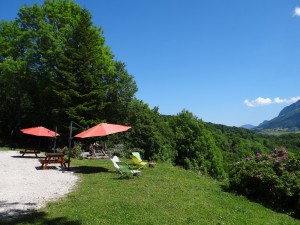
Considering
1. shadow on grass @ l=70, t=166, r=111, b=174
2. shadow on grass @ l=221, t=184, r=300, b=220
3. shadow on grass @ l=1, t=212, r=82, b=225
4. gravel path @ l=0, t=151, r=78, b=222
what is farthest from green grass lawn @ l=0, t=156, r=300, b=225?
shadow on grass @ l=70, t=166, r=111, b=174

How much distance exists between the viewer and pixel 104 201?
413 inches

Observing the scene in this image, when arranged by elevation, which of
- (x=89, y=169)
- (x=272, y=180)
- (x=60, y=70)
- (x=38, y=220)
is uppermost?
(x=60, y=70)

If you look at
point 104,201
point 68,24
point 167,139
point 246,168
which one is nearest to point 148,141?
point 167,139

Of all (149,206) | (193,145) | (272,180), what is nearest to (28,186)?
(149,206)

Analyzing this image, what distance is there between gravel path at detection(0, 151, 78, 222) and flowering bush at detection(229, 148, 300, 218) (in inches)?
300

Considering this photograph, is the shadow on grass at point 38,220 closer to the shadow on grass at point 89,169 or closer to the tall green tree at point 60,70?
the shadow on grass at point 89,169

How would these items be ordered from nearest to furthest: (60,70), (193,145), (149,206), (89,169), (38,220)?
(38,220), (149,206), (89,169), (60,70), (193,145)

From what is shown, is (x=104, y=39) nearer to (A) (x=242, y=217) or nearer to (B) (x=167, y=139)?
(B) (x=167, y=139)

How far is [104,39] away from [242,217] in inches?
1238

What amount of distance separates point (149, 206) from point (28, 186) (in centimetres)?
604

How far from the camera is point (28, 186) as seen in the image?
13203 mm

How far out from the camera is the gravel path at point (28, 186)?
32.7 ft

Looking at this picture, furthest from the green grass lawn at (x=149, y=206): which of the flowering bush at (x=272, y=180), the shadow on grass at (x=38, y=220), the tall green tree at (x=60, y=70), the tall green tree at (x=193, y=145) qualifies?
the tall green tree at (x=193, y=145)

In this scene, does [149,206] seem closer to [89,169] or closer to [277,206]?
[277,206]
